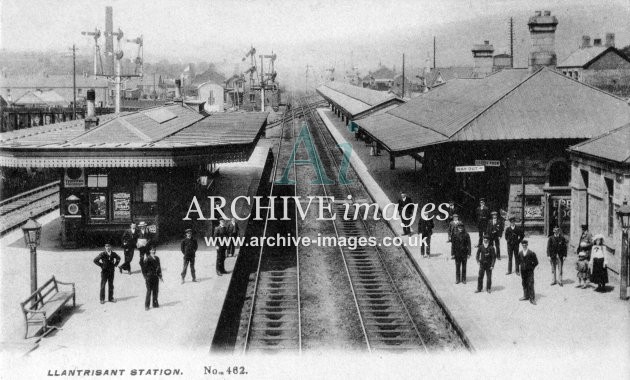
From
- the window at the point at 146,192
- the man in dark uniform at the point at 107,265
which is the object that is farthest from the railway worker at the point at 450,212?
the man in dark uniform at the point at 107,265

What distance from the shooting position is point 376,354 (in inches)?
479

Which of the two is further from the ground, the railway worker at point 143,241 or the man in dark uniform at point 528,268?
the railway worker at point 143,241

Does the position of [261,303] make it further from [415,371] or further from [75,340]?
Result: [415,371]

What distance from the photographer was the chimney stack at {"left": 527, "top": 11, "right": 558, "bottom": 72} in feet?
82.1

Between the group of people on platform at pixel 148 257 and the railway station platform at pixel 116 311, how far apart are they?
271mm

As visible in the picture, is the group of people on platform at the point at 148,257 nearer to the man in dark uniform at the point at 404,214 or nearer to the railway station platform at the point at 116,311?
the railway station platform at the point at 116,311

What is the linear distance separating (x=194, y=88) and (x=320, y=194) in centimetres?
7990

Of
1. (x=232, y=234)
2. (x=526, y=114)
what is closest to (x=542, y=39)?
(x=526, y=114)

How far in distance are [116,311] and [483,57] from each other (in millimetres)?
31584

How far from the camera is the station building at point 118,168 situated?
61.4 feet

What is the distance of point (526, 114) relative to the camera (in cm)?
2250

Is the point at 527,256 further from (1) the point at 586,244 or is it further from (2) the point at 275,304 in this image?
(2) the point at 275,304

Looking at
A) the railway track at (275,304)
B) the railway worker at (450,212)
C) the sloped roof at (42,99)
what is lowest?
the railway track at (275,304)

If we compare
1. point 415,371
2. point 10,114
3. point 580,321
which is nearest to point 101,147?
point 415,371
